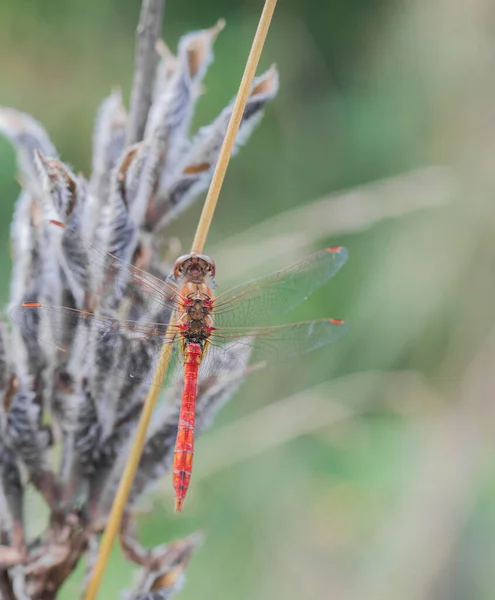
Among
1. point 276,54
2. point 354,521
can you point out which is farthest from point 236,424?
point 276,54

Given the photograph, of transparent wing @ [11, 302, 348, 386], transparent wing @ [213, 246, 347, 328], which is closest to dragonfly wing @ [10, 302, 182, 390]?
transparent wing @ [11, 302, 348, 386]

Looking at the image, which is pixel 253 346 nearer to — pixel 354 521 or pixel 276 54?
pixel 354 521

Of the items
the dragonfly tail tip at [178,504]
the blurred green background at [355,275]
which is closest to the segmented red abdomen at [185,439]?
the dragonfly tail tip at [178,504]

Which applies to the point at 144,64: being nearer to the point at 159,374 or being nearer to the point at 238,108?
the point at 238,108

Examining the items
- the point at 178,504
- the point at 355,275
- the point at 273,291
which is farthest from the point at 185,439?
the point at 355,275

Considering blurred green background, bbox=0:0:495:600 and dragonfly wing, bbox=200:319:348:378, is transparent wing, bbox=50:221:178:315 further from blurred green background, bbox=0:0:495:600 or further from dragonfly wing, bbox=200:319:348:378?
blurred green background, bbox=0:0:495:600
